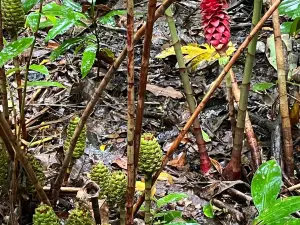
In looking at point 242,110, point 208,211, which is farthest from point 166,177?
point 242,110

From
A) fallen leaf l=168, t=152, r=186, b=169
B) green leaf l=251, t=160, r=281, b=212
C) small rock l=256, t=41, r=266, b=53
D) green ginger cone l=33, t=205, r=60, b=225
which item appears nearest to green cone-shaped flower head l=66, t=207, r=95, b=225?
green ginger cone l=33, t=205, r=60, b=225

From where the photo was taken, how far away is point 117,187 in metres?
1.23

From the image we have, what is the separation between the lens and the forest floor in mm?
1855

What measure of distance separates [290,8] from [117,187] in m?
0.81

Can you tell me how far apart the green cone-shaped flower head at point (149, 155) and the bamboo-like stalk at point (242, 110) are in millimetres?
564

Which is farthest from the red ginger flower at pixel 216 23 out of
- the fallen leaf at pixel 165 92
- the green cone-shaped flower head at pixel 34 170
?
the fallen leaf at pixel 165 92

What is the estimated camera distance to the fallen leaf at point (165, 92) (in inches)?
108

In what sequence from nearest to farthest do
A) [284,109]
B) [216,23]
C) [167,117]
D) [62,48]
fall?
[216,23] → [284,109] → [62,48] → [167,117]

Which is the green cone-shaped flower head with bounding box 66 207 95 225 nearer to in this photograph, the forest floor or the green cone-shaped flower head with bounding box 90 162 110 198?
the green cone-shaped flower head with bounding box 90 162 110 198

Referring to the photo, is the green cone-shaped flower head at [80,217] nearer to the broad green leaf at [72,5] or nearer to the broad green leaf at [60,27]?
the broad green leaf at [60,27]

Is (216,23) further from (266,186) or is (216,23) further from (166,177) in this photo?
(266,186)

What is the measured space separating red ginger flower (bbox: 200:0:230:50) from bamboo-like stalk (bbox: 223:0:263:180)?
103mm

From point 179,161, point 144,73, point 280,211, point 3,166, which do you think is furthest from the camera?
point 179,161

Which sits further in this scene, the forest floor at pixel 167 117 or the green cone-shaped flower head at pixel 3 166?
the forest floor at pixel 167 117
